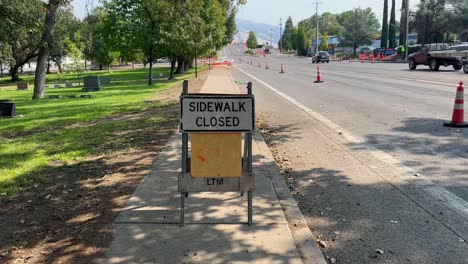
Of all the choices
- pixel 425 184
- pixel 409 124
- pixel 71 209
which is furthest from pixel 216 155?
pixel 409 124

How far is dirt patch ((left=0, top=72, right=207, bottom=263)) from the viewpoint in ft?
12.2

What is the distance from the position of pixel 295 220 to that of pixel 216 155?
1.01 metres

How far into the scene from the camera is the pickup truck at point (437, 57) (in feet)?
97.7

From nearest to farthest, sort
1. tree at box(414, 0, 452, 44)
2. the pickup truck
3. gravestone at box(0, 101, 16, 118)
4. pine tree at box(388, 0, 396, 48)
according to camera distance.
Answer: gravestone at box(0, 101, 16, 118)
the pickup truck
tree at box(414, 0, 452, 44)
pine tree at box(388, 0, 396, 48)

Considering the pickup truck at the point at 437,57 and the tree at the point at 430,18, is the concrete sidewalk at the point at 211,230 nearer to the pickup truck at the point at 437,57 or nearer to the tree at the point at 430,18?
the pickup truck at the point at 437,57

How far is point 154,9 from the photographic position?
1077 inches

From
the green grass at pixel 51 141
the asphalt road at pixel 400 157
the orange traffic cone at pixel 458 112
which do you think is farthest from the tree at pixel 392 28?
the orange traffic cone at pixel 458 112

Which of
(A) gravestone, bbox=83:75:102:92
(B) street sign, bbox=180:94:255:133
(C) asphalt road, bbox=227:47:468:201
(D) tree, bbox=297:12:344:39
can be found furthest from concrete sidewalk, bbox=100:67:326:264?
(D) tree, bbox=297:12:344:39

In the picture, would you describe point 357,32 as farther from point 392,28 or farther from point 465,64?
point 465,64

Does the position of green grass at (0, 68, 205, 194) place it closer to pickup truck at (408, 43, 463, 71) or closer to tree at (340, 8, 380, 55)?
pickup truck at (408, 43, 463, 71)

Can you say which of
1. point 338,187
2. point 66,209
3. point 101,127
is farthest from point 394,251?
point 101,127

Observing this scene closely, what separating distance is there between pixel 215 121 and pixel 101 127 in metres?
7.15

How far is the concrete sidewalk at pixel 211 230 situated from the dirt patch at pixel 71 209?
19 cm

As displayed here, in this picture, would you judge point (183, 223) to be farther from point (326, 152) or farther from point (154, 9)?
point (154, 9)
